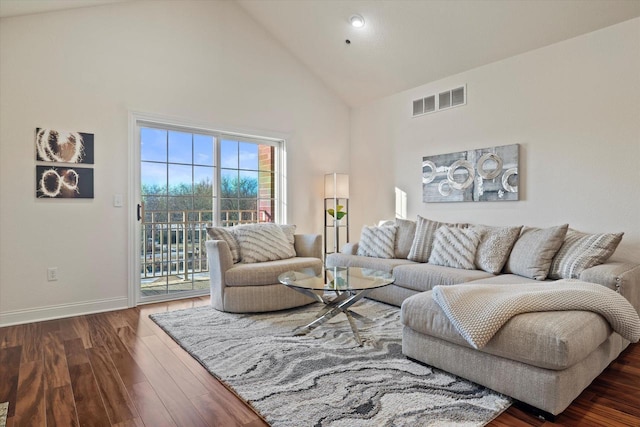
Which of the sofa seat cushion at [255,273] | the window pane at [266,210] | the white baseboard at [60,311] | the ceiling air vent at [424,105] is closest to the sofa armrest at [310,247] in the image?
the sofa seat cushion at [255,273]

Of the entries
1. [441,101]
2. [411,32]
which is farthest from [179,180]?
[441,101]

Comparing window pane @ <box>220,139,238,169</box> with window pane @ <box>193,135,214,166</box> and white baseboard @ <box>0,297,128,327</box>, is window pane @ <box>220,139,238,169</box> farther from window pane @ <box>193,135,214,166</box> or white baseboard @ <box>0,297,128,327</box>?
white baseboard @ <box>0,297,128,327</box>

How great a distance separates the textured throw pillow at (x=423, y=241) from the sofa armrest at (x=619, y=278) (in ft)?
4.59

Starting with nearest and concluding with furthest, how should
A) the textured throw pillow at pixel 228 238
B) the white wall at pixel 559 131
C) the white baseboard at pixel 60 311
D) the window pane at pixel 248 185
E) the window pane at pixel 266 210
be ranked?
the white wall at pixel 559 131, the white baseboard at pixel 60 311, the textured throw pillow at pixel 228 238, the window pane at pixel 248 185, the window pane at pixel 266 210

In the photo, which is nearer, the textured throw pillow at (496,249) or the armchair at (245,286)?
the textured throw pillow at (496,249)

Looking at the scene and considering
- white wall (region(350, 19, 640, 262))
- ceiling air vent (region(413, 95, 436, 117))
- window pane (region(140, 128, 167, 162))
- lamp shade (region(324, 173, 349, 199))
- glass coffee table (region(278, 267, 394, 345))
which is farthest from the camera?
lamp shade (region(324, 173, 349, 199))

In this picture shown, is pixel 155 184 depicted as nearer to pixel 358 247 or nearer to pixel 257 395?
pixel 358 247

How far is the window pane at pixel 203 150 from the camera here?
4.34m

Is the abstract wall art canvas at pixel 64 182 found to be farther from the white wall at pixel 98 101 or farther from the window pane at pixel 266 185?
the window pane at pixel 266 185

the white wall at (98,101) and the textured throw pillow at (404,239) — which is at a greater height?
the white wall at (98,101)

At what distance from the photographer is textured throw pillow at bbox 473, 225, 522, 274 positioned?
324 cm

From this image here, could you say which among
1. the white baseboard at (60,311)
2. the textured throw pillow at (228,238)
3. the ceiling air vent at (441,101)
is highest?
the ceiling air vent at (441,101)

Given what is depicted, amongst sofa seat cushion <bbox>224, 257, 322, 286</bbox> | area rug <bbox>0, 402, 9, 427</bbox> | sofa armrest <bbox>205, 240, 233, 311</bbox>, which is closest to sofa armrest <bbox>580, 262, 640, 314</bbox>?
sofa seat cushion <bbox>224, 257, 322, 286</bbox>

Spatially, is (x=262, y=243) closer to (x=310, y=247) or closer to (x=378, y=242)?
(x=310, y=247)
